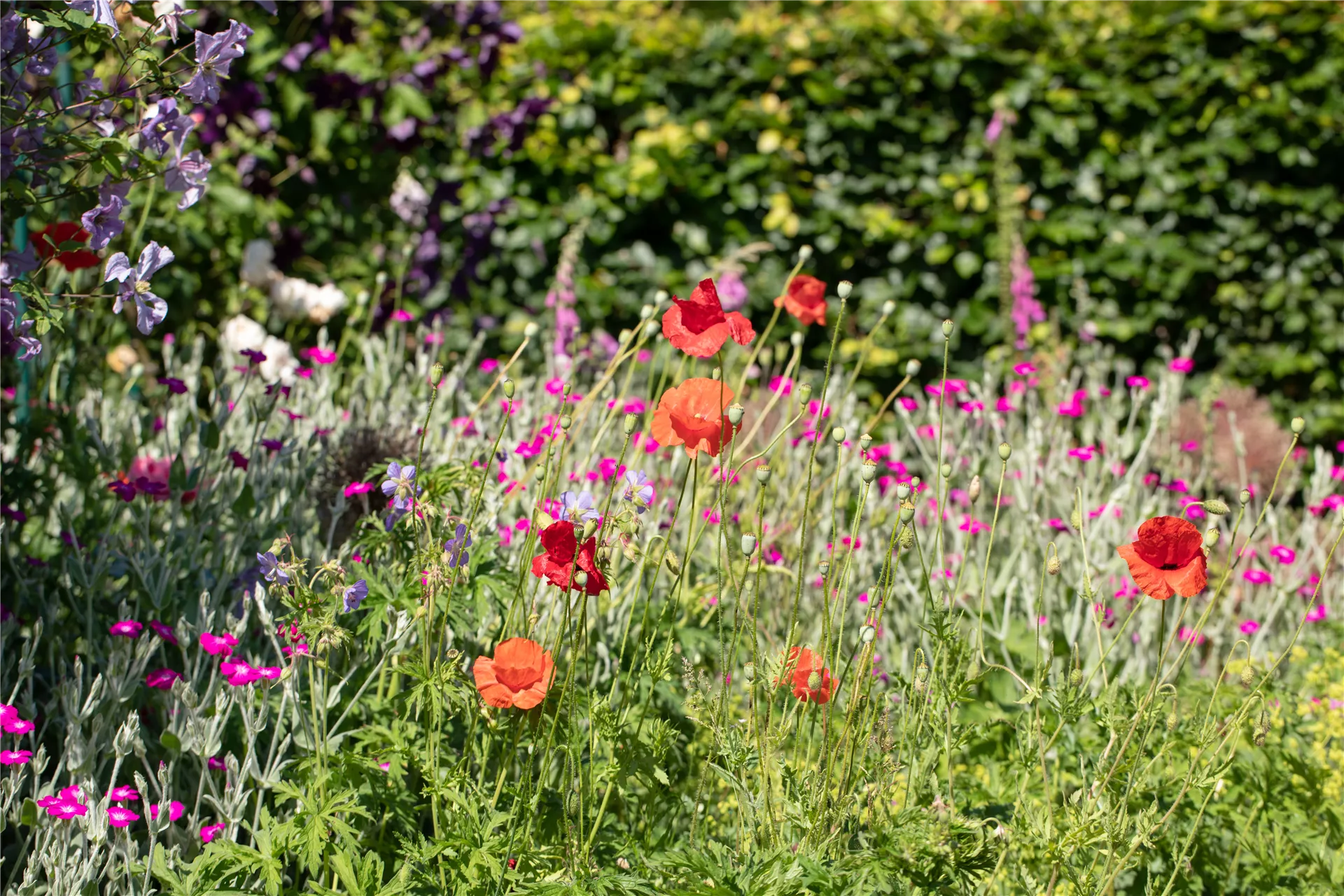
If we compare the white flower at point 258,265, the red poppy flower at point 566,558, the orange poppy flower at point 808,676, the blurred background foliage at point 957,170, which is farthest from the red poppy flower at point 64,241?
the blurred background foliage at point 957,170

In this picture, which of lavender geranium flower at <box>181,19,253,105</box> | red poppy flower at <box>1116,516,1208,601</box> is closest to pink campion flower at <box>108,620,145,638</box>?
lavender geranium flower at <box>181,19,253,105</box>

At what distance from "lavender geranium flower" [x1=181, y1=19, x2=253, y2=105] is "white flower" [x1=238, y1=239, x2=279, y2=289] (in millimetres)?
1740

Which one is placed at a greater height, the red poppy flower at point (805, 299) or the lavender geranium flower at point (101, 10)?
the lavender geranium flower at point (101, 10)

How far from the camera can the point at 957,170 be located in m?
5.04

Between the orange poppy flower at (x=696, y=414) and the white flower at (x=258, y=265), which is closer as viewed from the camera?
the orange poppy flower at (x=696, y=414)

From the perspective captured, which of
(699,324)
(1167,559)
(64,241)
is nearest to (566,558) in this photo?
(699,324)

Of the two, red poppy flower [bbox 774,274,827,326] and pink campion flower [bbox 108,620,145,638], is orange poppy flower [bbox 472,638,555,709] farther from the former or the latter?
red poppy flower [bbox 774,274,827,326]

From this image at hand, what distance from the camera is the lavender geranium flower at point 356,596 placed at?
5.34ft

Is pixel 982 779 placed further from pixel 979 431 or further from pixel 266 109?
pixel 266 109

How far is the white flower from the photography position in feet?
→ 11.7

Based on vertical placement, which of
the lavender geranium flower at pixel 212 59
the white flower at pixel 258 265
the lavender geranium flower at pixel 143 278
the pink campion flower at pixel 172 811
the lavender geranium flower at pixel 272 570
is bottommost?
the pink campion flower at pixel 172 811

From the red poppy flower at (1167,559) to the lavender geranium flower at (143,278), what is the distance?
150 cm

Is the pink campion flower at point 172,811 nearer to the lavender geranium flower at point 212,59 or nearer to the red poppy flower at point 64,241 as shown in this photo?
the red poppy flower at point 64,241

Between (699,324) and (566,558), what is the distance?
0.38 meters
